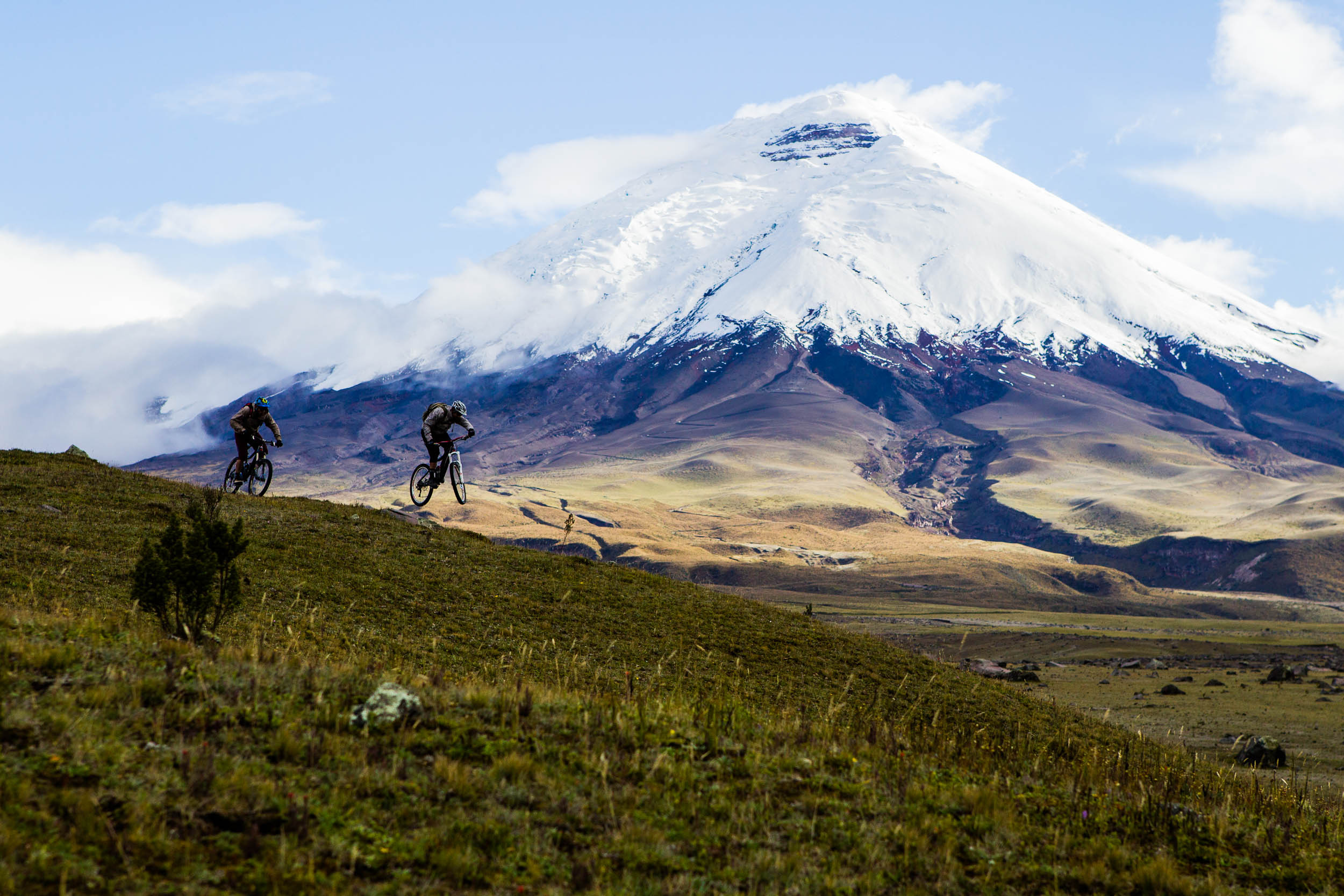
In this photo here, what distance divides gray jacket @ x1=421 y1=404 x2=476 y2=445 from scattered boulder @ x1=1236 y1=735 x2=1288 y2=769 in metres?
20.0

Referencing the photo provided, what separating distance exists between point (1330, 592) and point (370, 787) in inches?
7902

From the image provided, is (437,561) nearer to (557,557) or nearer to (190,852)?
(557,557)

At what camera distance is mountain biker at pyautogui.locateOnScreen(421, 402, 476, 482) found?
Result: 2036 centimetres

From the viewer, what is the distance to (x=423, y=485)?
21.8 meters

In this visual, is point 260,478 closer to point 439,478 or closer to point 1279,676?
point 439,478

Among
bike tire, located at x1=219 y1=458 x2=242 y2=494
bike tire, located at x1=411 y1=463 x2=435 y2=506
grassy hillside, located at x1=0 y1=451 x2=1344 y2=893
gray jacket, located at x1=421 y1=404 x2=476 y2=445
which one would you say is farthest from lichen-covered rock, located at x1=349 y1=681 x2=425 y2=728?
bike tire, located at x1=219 y1=458 x2=242 y2=494

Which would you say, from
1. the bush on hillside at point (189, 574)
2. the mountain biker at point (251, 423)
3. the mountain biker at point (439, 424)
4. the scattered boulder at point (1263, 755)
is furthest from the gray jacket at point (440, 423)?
the scattered boulder at point (1263, 755)

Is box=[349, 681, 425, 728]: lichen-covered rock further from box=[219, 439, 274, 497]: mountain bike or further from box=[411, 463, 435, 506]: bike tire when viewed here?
box=[219, 439, 274, 497]: mountain bike

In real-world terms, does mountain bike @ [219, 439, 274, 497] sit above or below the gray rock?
above

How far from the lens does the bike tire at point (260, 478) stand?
26484mm

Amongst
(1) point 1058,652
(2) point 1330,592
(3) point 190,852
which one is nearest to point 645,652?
(3) point 190,852

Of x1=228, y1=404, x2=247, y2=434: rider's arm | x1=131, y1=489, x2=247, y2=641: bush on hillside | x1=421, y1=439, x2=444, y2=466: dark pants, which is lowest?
x1=131, y1=489, x2=247, y2=641: bush on hillside

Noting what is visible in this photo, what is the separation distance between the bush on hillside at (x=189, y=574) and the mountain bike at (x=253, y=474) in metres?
12.3

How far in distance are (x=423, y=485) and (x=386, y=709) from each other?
1354 centimetres
